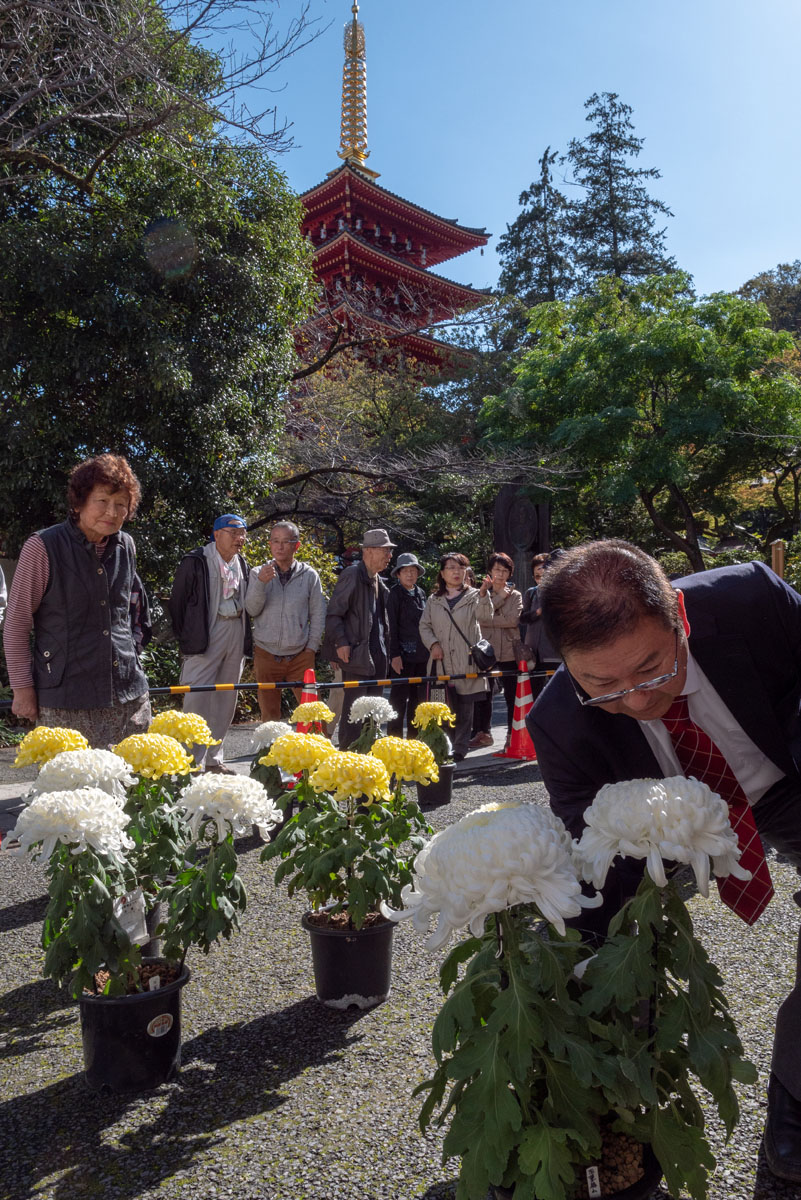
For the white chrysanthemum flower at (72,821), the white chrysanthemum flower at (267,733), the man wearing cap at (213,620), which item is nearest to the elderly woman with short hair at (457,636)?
the man wearing cap at (213,620)

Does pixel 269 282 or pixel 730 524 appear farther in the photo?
pixel 730 524

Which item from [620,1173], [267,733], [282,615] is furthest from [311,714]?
[620,1173]

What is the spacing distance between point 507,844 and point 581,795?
0.72m

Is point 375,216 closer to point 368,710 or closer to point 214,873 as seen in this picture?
point 368,710

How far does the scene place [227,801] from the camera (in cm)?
234

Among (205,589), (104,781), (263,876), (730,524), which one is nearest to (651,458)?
(730,524)

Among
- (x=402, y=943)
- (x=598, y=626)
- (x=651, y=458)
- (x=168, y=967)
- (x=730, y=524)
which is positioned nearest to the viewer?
(x=598, y=626)

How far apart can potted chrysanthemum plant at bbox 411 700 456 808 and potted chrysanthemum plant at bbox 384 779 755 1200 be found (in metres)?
3.16

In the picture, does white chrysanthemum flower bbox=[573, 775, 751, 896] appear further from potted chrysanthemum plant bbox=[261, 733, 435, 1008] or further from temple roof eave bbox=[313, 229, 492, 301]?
temple roof eave bbox=[313, 229, 492, 301]

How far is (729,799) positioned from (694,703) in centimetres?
22

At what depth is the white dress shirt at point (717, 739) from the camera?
1.96 meters

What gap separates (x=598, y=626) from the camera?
1731 millimetres

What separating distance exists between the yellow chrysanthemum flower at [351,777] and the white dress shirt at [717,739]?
977mm

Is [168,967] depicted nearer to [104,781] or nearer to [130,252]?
[104,781]
